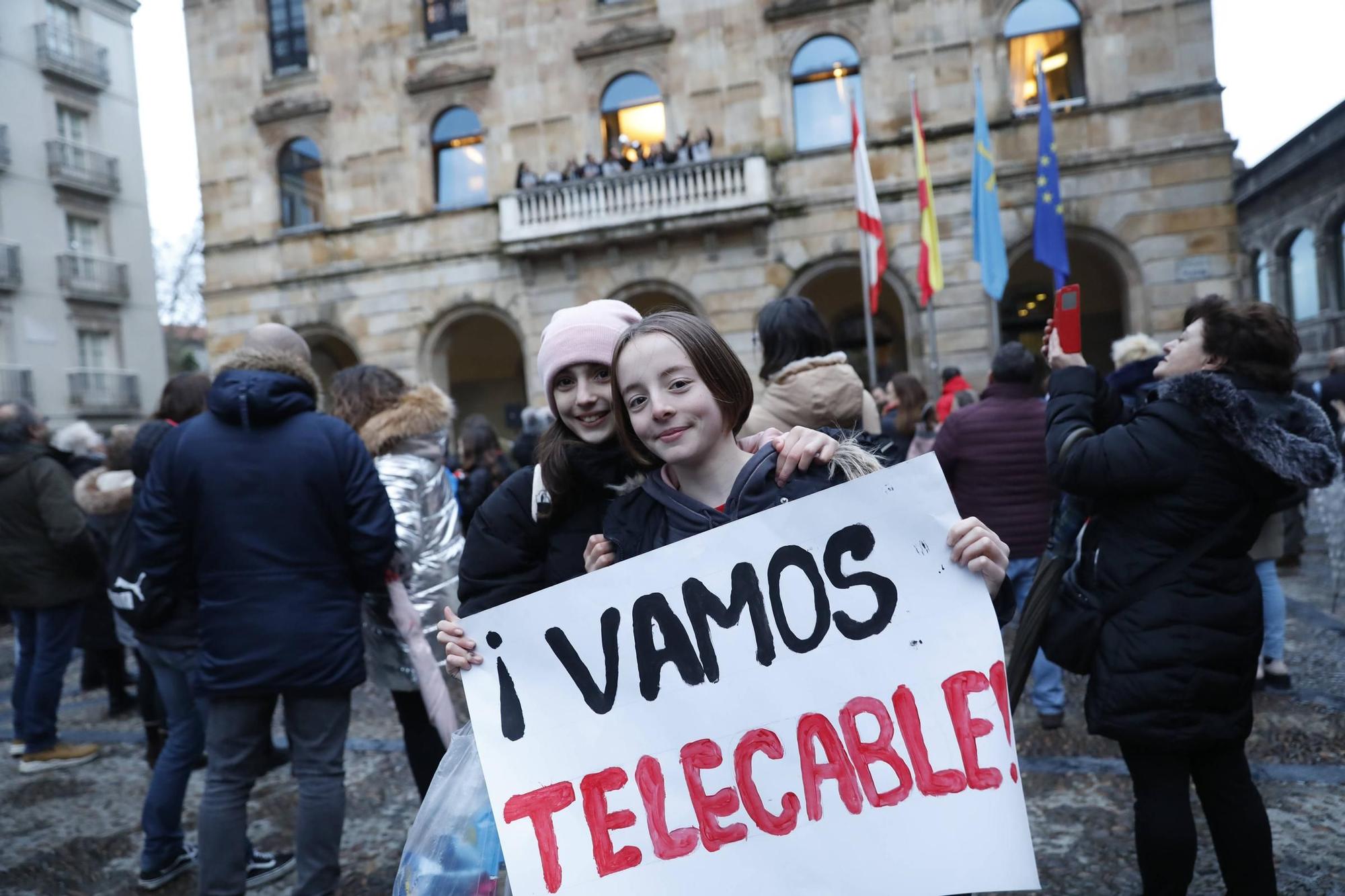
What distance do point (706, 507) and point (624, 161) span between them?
531 inches

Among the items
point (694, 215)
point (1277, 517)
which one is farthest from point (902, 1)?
point (1277, 517)

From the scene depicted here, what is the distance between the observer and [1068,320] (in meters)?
2.33

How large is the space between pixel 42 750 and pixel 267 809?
1761 millimetres

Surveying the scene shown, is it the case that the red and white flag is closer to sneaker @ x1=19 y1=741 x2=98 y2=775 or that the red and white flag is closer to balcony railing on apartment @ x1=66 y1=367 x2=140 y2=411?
sneaker @ x1=19 y1=741 x2=98 y2=775

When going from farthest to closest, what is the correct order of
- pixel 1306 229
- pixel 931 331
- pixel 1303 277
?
pixel 1303 277 < pixel 1306 229 < pixel 931 331

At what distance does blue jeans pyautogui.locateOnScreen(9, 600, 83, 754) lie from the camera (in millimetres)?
4820

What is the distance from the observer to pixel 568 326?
1.91 metres

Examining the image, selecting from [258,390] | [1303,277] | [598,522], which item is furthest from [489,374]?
[598,522]

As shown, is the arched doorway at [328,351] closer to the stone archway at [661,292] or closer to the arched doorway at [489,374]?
the arched doorway at [489,374]

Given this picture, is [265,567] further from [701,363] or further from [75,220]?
[75,220]

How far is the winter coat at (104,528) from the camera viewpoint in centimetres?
449

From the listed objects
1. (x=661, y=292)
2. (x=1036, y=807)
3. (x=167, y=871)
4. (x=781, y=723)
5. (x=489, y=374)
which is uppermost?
(x=661, y=292)

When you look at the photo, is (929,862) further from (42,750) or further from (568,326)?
(42,750)

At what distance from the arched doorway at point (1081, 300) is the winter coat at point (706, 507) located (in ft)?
48.1
